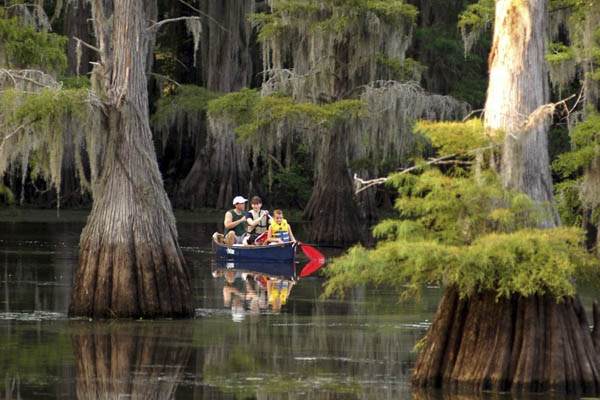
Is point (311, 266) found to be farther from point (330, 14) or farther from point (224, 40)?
point (224, 40)

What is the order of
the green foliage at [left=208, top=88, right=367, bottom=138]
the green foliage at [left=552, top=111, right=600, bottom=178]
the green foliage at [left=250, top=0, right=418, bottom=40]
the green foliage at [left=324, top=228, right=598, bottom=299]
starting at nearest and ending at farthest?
1. the green foliage at [left=324, top=228, right=598, bottom=299]
2. the green foliage at [left=552, top=111, right=600, bottom=178]
3. the green foliage at [left=208, top=88, right=367, bottom=138]
4. the green foliage at [left=250, top=0, right=418, bottom=40]

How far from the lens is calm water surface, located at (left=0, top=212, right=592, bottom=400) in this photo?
35.6 feet

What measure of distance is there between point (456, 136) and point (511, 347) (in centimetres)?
181

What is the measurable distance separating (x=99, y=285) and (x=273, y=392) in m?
4.69

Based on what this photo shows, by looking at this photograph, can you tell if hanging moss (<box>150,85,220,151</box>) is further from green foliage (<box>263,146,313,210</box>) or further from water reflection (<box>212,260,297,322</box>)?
water reflection (<box>212,260,297,322</box>)

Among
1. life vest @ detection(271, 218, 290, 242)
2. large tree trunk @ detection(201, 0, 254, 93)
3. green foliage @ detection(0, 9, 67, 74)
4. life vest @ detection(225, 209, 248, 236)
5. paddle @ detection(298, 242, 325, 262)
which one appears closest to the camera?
green foliage @ detection(0, 9, 67, 74)

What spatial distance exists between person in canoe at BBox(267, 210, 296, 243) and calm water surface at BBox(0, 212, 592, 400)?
14.4 ft

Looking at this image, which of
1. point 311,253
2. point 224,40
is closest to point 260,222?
point 311,253

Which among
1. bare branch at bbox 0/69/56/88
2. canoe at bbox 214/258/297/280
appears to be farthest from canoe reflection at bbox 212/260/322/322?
bare branch at bbox 0/69/56/88

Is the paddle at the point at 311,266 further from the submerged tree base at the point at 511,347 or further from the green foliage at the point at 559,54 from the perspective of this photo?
the submerged tree base at the point at 511,347

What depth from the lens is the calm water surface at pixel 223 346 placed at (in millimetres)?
10844

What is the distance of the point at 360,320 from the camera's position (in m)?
15.8

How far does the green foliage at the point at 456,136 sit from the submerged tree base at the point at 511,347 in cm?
120

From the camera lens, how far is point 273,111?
29.4 meters
